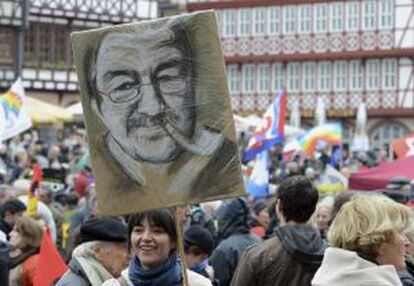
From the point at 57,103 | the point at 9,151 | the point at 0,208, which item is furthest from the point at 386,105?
the point at 0,208

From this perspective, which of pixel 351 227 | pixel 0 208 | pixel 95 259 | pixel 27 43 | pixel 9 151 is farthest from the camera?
pixel 27 43

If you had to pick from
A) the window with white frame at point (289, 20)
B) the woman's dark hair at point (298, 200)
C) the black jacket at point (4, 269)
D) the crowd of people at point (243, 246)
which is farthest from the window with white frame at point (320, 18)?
the woman's dark hair at point (298, 200)

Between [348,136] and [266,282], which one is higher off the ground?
[266,282]

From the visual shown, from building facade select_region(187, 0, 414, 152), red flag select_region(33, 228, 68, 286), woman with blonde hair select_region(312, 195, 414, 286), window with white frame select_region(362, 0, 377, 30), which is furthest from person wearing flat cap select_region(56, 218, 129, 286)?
window with white frame select_region(362, 0, 377, 30)

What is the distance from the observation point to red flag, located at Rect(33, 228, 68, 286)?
22.3 ft

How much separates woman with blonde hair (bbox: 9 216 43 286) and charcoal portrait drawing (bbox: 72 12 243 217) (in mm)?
2285

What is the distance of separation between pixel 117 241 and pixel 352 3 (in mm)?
48313

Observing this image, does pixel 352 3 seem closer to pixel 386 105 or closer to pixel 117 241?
pixel 386 105

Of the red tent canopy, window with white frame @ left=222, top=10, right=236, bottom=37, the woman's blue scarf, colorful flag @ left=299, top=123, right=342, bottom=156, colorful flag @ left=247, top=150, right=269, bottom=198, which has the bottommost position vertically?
colorful flag @ left=299, top=123, right=342, bottom=156

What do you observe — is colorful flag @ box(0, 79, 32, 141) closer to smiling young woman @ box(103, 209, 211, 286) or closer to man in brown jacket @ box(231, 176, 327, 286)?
man in brown jacket @ box(231, 176, 327, 286)

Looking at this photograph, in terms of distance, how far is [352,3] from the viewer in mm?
53062

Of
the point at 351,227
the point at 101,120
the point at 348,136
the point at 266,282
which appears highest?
the point at 101,120

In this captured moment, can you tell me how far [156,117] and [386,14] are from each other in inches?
1908

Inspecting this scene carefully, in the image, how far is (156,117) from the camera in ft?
16.9
